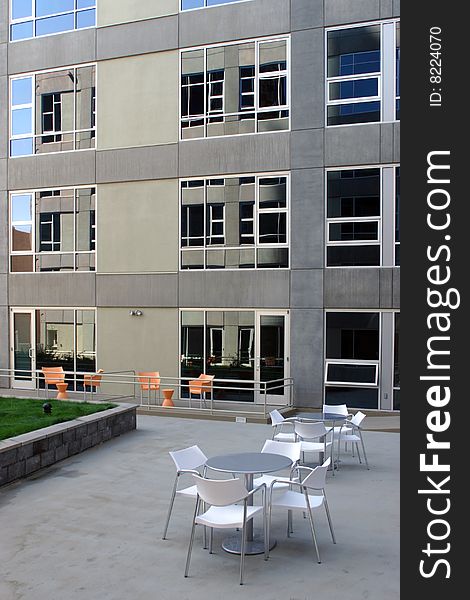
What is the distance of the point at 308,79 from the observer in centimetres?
1488

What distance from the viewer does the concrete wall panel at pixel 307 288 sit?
1475cm

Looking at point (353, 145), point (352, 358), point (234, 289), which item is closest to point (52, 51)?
point (234, 289)

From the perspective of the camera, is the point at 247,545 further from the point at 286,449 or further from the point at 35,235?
the point at 35,235

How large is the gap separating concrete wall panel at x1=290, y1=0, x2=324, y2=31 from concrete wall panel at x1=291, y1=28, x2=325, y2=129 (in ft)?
0.50

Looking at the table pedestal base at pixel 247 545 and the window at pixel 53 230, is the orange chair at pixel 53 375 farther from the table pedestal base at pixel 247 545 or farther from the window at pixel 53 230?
the table pedestal base at pixel 247 545

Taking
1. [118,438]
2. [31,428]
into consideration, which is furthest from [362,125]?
[31,428]

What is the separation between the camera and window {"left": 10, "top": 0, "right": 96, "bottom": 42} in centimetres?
1738

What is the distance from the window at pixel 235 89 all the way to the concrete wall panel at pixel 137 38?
640mm

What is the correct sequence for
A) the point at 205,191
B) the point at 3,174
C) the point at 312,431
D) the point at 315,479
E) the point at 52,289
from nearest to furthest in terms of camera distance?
the point at 315,479 < the point at 312,431 < the point at 205,191 < the point at 52,289 < the point at 3,174

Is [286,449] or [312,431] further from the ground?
[286,449]

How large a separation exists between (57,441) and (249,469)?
14.4 ft

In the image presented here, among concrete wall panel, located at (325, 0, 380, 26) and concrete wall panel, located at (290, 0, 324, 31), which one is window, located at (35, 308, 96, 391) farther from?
concrete wall panel, located at (325, 0, 380, 26)

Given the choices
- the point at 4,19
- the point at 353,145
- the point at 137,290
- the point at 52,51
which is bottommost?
the point at 137,290

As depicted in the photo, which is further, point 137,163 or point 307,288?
point 137,163
